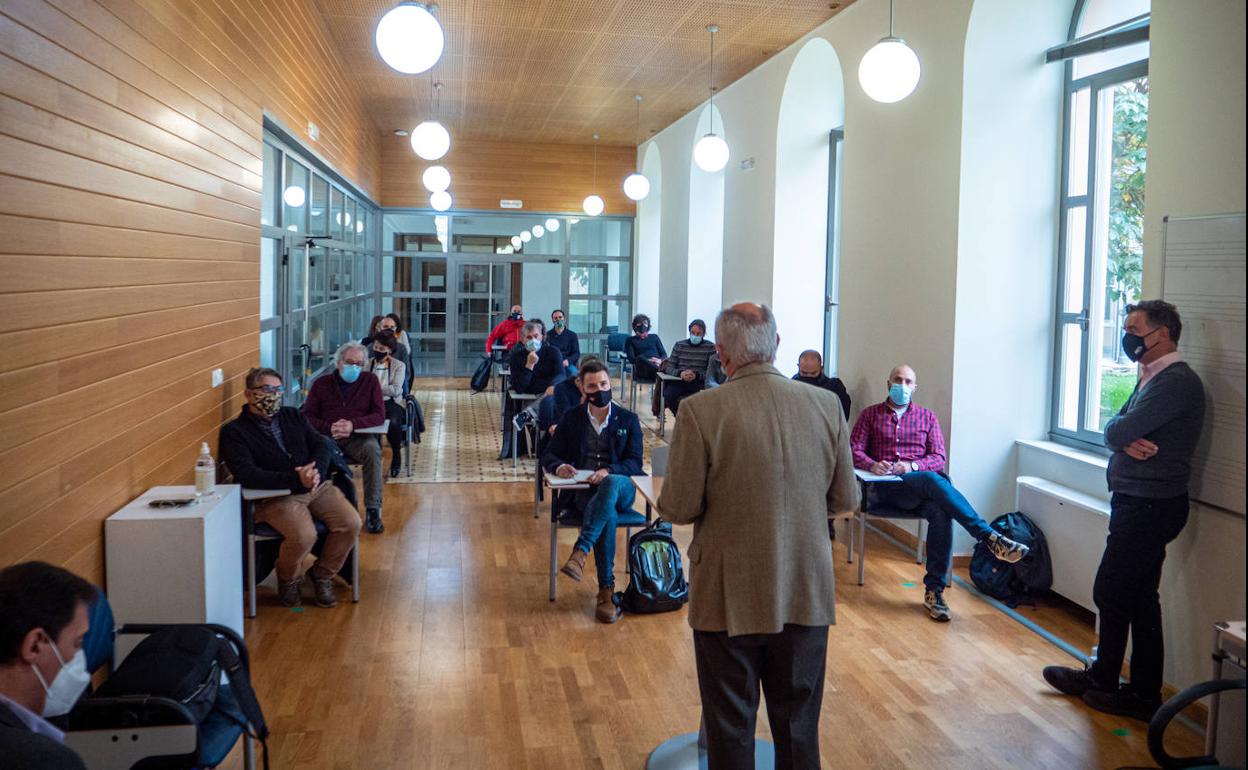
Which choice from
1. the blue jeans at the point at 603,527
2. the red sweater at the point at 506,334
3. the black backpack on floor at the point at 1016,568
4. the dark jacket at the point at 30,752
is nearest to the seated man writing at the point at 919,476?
the black backpack on floor at the point at 1016,568

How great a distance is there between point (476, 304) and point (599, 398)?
12.7m

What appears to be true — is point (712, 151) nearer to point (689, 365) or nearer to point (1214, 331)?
point (689, 365)

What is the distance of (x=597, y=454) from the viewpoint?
236 inches

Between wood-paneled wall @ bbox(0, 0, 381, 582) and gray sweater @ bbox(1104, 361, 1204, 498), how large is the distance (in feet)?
13.5

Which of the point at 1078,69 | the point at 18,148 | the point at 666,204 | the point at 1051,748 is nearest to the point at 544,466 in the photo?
the point at 1051,748

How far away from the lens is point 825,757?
3904mm

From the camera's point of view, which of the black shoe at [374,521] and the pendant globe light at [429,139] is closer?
the black shoe at [374,521]

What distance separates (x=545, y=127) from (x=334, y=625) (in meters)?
11.7

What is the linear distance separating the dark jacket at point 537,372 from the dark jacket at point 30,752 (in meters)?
7.78

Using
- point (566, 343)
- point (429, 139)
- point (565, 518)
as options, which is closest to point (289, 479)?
point (565, 518)

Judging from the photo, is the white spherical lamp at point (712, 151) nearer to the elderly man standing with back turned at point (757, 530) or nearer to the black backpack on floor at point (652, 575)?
the black backpack on floor at point (652, 575)

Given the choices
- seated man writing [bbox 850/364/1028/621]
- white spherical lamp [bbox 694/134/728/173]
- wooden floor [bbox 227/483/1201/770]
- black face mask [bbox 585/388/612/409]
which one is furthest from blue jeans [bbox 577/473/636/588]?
white spherical lamp [bbox 694/134/728/173]

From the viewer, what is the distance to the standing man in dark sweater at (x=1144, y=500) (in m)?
→ 4.27

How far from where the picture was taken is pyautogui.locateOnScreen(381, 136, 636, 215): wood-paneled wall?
17125 millimetres
